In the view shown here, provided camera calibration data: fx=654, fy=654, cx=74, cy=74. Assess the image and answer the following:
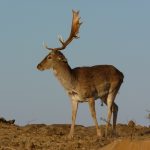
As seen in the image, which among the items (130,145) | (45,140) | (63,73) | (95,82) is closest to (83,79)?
(95,82)

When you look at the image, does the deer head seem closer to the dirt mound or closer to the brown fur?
the brown fur

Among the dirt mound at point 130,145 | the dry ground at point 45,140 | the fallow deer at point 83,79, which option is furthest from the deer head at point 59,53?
the dirt mound at point 130,145

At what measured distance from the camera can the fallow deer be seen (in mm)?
17141

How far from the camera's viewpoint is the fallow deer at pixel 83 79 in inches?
675

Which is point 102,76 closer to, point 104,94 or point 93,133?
point 104,94

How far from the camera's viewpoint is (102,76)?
17906 millimetres

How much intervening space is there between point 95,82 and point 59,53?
49.9 inches

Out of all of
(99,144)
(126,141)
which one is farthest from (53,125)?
(126,141)

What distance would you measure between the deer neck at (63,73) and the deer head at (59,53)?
12 centimetres

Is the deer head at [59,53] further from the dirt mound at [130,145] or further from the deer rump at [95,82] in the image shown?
the dirt mound at [130,145]

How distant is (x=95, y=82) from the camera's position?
58.0 ft

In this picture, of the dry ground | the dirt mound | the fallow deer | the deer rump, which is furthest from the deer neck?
the dirt mound

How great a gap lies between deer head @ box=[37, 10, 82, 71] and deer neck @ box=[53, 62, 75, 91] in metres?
0.12

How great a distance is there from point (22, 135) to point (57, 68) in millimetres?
2948
